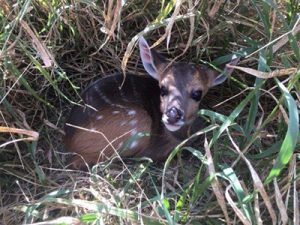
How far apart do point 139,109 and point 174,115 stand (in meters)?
0.42

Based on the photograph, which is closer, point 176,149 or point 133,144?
point 176,149

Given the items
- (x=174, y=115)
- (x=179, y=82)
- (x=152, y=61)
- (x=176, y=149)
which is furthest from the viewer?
(x=152, y=61)

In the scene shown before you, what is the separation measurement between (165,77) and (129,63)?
43 centimetres

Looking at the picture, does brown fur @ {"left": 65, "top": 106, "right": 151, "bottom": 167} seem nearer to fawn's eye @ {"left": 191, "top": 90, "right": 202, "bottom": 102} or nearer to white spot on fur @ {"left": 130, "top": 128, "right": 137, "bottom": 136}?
white spot on fur @ {"left": 130, "top": 128, "right": 137, "bottom": 136}

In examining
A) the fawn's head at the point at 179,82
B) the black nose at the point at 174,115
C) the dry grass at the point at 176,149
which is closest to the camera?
the dry grass at the point at 176,149

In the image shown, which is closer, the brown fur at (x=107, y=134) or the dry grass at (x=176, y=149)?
the dry grass at (x=176, y=149)

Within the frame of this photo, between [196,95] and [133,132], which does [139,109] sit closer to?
[133,132]

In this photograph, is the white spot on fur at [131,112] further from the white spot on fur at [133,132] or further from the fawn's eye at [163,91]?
the fawn's eye at [163,91]

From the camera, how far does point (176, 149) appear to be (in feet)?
7.75

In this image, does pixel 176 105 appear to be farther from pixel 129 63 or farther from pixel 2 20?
pixel 2 20

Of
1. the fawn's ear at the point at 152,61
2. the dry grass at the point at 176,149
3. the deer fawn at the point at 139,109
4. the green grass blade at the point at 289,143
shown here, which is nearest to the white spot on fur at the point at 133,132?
the deer fawn at the point at 139,109

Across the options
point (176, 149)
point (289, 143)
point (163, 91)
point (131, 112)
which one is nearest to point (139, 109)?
point (131, 112)

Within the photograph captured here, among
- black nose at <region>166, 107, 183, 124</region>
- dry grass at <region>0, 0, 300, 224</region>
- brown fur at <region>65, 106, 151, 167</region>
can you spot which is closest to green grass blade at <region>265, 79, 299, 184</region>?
dry grass at <region>0, 0, 300, 224</region>

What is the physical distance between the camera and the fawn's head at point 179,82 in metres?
2.97
